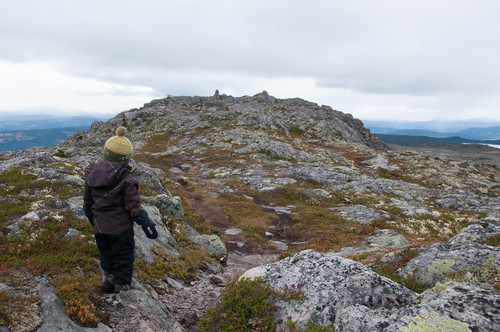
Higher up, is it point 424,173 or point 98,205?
point 98,205

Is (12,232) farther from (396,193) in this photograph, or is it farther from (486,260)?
(396,193)

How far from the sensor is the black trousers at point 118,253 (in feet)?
26.2

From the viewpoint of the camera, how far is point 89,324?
677 cm

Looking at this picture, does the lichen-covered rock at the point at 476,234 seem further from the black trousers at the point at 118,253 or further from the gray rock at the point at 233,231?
the gray rock at the point at 233,231

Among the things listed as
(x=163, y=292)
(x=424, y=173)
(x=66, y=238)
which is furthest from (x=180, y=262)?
(x=424, y=173)

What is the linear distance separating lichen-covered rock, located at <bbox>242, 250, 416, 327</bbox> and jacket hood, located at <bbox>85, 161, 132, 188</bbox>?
5.67 meters

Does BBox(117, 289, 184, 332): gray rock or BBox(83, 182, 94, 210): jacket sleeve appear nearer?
BBox(117, 289, 184, 332): gray rock

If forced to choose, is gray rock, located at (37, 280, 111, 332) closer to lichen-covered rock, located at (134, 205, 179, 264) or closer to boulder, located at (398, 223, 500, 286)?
lichen-covered rock, located at (134, 205, 179, 264)

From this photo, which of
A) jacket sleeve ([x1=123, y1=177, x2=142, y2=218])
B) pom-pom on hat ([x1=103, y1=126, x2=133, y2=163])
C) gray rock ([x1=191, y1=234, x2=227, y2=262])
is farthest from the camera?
gray rock ([x1=191, y1=234, x2=227, y2=262])

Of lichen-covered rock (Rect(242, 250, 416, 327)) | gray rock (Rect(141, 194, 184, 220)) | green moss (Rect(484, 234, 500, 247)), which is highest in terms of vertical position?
green moss (Rect(484, 234, 500, 247))

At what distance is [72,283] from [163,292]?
3.27 meters

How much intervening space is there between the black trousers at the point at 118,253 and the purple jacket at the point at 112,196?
302 mm

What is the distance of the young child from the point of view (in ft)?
25.2

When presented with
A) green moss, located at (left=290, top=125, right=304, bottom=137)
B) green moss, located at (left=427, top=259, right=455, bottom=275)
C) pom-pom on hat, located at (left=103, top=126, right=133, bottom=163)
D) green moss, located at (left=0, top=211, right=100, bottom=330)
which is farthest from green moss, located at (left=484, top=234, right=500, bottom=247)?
green moss, located at (left=290, top=125, right=304, bottom=137)
